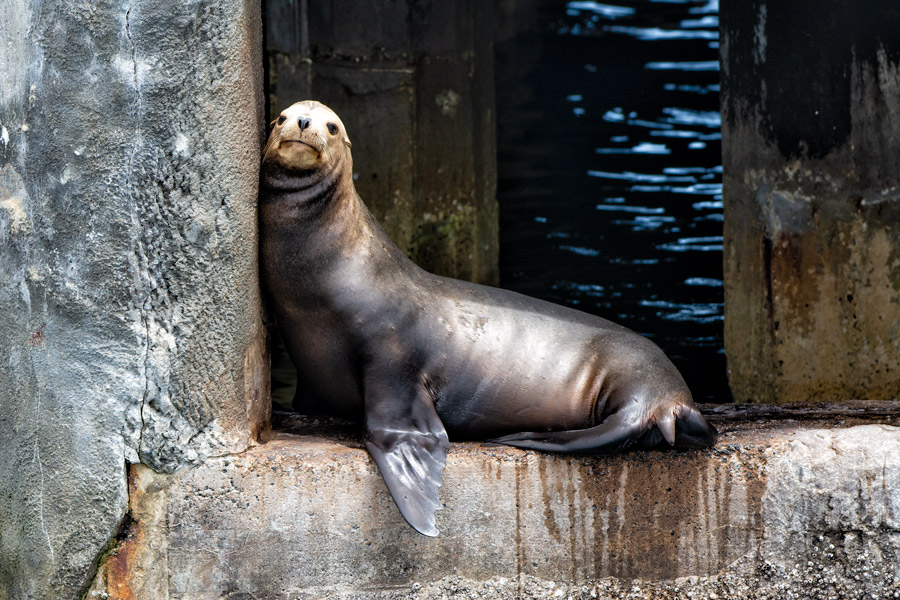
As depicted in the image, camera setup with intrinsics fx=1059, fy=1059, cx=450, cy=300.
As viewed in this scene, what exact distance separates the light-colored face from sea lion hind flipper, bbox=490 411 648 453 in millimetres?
1048

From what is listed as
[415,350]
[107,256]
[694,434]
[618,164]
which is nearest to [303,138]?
[107,256]

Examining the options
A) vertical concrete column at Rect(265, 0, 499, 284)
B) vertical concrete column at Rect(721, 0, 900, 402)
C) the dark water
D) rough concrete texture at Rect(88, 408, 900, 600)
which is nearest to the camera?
rough concrete texture at Rect(88, 408, 900, 600)

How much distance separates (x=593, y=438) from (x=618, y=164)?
4157 mm

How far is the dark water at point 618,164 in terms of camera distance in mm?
6707

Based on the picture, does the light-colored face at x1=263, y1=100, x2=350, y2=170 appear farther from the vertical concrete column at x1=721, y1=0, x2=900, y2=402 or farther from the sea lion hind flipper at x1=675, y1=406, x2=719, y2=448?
the vertical concrete column at x1=721, y1=0, x2=900, y2=402

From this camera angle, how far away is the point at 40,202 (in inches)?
116

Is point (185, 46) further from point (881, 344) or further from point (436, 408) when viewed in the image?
point (881, 344)

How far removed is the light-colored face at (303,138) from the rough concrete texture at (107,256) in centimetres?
15

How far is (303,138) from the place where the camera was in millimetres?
3193

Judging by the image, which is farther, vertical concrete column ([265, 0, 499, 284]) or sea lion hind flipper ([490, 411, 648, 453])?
vertical concrete column ([265, 0, 499, 284])

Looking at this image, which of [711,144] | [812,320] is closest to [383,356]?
[812,320]

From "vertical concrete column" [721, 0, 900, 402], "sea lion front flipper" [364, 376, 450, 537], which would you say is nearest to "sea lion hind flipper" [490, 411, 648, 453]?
"sea lion front flipper" [364, 376, 450, 537]

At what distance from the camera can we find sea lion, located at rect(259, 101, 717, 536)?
323cm

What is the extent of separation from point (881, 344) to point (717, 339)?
178 cm
